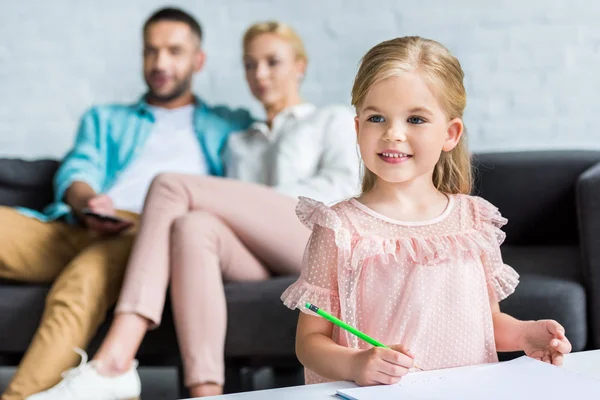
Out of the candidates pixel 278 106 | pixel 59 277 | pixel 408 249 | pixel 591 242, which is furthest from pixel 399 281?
pixel 278 106

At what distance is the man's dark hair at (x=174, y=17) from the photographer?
2508 millimetres

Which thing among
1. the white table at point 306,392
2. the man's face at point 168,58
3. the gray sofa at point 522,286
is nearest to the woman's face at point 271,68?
the man's face at point 168,58

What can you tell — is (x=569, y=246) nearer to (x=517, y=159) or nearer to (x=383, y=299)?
(x=517, y=159)

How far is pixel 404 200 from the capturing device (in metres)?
0.96

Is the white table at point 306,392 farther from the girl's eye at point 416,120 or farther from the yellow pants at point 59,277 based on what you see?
the yellow pants at point 59,277

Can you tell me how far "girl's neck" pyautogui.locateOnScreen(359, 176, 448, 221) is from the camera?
95 centimetres

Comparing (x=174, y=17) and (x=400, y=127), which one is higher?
(x=174, y=17)

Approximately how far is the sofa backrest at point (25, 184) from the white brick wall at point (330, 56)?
0.36 metres

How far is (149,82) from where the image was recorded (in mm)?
2521

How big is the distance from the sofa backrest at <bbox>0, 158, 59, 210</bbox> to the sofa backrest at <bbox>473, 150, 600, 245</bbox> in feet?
3.97

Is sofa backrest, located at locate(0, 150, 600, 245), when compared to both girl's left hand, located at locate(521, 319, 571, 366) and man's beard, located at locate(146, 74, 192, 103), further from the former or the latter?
girl's left hand, located at locate(521, 319, 571, 366)

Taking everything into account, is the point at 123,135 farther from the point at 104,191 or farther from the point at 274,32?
the point at 274,32

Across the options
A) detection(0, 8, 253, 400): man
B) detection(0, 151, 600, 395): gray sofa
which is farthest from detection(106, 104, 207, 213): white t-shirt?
detection(0, 151, 600, 395): gray sofa

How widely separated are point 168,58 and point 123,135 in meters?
0.26
